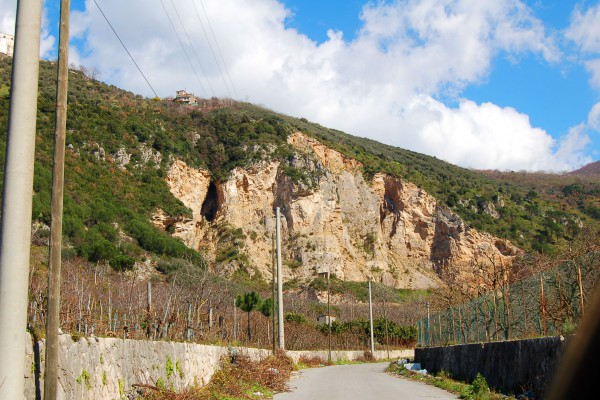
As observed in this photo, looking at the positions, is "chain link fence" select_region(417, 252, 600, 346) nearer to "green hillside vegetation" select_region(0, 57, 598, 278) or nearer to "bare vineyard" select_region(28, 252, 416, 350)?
"bare vineyard" select_region(28, 252, 416, 350)

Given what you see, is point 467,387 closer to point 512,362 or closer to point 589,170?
point 512,362

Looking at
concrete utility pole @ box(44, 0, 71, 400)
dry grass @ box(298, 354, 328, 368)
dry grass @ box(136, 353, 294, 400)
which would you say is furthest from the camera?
dry grass @ box(298, 354, 328, 368)

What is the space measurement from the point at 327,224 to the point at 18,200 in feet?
263

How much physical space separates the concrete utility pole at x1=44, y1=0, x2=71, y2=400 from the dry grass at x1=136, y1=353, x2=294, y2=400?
3.27 metres

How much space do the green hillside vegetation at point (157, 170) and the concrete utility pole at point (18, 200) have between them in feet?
150

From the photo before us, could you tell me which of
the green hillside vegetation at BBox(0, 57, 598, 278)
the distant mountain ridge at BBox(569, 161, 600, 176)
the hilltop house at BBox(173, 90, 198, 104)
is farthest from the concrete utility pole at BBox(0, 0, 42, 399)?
the distant mountain ridge at BBox(569, 161, 600, 176)

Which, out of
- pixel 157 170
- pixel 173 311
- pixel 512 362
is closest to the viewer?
pixel 512 362

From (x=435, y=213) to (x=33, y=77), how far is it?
85.2 m

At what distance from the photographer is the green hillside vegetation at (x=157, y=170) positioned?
63.8 meters

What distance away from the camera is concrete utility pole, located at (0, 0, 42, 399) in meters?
6.63

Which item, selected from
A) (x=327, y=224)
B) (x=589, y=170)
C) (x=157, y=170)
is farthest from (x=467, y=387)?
(x=589, y=170)

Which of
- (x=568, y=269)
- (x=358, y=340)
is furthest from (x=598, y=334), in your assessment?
(x=358, y=340)

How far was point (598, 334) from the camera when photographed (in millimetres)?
626

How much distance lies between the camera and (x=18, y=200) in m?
6.99
